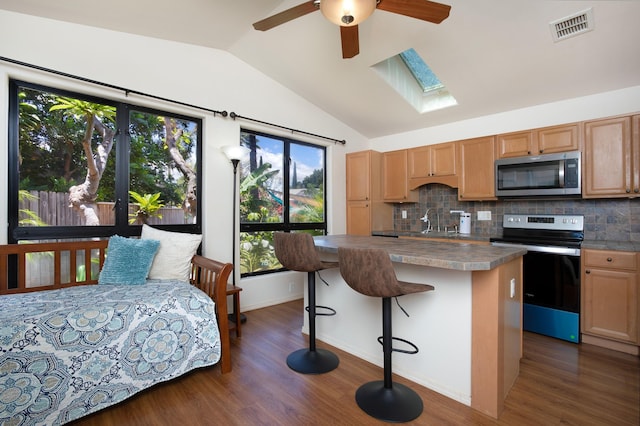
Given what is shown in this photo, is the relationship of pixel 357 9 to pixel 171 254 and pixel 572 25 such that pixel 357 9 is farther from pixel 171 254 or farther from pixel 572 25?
pixel 171 254

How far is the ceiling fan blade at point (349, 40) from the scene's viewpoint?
77.5 inches

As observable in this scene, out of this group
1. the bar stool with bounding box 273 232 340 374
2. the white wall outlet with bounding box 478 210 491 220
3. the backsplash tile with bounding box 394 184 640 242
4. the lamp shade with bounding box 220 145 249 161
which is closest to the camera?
the bar stool with bounding box 273 232 340 374

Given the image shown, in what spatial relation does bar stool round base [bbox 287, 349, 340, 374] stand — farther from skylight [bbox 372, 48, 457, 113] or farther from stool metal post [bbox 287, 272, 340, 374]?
skylight [bbox 372, 48, 457, 113]

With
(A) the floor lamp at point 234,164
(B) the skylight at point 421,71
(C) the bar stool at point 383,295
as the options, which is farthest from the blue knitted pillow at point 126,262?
→ (B) the skylight at point 421,71

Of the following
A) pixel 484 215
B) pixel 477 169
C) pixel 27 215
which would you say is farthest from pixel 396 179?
pixel 27 215

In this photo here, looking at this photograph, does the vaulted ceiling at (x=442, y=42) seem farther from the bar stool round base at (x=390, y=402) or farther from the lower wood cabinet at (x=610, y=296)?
the bar stool round base at (x=390, y=402)

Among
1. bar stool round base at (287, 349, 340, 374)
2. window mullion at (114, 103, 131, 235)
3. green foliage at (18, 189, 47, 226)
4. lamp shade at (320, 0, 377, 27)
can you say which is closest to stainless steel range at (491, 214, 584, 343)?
bar stool round base at (287, 349, 340, 374)

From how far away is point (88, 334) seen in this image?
173 centimetres

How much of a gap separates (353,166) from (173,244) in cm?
292

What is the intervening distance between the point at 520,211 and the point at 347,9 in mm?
3157

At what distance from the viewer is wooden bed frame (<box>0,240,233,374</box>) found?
2.18 m

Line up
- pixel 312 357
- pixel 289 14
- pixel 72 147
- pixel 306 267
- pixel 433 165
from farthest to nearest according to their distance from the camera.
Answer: pixel 433 165
pixel 72 147
pixel 312 357
pixel 306 267
pixel 289 14

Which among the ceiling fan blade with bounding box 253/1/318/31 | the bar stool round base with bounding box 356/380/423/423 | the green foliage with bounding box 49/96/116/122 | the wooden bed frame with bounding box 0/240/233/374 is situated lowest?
the bar stool round base with bounding box 356/380/423/423

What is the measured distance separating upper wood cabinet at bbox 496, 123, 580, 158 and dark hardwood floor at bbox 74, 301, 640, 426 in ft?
6.47
